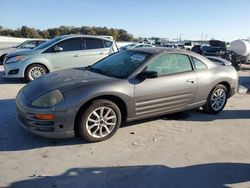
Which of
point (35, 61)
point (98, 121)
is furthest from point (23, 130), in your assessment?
point (35, 61)

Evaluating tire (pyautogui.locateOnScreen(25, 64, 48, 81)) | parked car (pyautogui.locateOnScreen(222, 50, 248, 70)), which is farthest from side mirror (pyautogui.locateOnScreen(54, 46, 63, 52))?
parked car (pyautogui.locateOnScreen(222, 50, 248, 70))

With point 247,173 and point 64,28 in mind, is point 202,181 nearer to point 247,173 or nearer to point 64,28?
point 247,173

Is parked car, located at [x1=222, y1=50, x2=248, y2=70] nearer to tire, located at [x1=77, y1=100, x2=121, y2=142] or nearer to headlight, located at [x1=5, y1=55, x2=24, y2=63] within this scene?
headlight, located at [x1=5, y1=55, x2=24, y2=63]

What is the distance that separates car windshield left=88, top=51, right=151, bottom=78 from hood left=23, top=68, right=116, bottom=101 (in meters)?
0.26

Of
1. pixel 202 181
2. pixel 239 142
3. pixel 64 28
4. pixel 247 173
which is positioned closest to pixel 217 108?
pixel 239 142

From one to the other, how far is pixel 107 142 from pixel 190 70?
2316 mm

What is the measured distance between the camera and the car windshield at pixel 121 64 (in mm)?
5503

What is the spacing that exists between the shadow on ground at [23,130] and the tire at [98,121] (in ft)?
0.72

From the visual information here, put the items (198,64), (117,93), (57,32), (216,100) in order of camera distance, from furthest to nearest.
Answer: (57,32)
(216,100)
(198,64)
(117,93)

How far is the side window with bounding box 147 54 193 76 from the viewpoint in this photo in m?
5.68

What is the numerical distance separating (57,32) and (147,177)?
242ft

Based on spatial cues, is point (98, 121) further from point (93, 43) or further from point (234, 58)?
point (234, 58)

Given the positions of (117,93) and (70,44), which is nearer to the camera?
(117,93)

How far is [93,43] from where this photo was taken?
35.0ft
